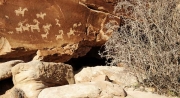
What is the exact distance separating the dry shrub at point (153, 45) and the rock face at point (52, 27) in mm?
511

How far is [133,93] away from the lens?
500 centimetres

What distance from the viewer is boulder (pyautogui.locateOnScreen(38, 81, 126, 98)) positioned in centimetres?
447

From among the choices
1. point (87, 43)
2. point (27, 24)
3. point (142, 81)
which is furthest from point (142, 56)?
point (27, 24)

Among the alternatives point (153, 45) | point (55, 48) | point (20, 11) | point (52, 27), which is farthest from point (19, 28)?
point (153, 45)

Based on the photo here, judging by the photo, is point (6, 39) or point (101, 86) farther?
point (6, 39)

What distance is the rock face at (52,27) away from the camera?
18.2 ft

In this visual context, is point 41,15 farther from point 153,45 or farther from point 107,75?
point 153,45

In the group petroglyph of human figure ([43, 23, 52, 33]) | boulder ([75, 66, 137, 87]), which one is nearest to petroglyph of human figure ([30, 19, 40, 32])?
petroglyph of human figure ([43, 23, 52, 33])

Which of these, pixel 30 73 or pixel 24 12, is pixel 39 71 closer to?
pixel 30 73

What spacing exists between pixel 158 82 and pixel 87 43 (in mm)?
1847

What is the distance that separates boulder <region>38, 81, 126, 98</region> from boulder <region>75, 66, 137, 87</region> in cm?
91

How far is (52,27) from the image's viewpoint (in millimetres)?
5875

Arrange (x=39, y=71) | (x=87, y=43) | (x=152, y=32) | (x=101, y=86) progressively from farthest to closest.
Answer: (x=87, y=43) < (x=152, y=32) < (x=39, y=71) < (x=101, y=86)

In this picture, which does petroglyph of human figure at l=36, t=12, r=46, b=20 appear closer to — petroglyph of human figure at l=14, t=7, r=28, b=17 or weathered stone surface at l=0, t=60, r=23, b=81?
petroglyph of human figure at l=14, t=7, r=28, b=17
